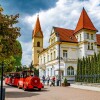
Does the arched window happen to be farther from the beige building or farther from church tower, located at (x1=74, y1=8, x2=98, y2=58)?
church tower, located at (x1=74, y1=8, x2=98, y2=58)

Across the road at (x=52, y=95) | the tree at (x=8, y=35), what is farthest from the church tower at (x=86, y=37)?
the tree at (x=8, y=35)

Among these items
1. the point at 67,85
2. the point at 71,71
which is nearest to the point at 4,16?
the point at 67,85

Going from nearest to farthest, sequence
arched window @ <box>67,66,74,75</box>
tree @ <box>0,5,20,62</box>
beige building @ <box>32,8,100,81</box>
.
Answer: tree @ <box>0,5,20,62</box>
arched window @ <box>67,66,74,75</box>
beige building @ <box>32,8,100,81</box>

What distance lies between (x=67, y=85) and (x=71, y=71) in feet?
33.5

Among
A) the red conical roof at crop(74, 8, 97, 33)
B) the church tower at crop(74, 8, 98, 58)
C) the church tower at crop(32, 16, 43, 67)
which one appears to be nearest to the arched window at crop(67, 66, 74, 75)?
the church tower at crop(74, 8, 98, 58)

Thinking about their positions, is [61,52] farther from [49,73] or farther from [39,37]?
[39,37]

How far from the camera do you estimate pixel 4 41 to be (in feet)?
36.0

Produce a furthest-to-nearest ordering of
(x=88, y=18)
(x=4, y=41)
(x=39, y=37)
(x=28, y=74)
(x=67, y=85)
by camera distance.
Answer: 1. (x=39, y=37)
2. (x=88, y=18)
3. (x=67, y=85)
4. (x=28, y=74)
5. (x=4, y=41)

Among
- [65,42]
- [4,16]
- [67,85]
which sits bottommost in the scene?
[67,85]

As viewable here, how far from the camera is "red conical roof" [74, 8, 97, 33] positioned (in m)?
49.9

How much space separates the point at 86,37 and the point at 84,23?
3.54m

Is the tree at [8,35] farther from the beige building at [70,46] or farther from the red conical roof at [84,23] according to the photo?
the red conical roof at [84,23]

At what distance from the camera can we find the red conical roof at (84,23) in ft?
164

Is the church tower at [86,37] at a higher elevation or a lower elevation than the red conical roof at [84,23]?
lower
